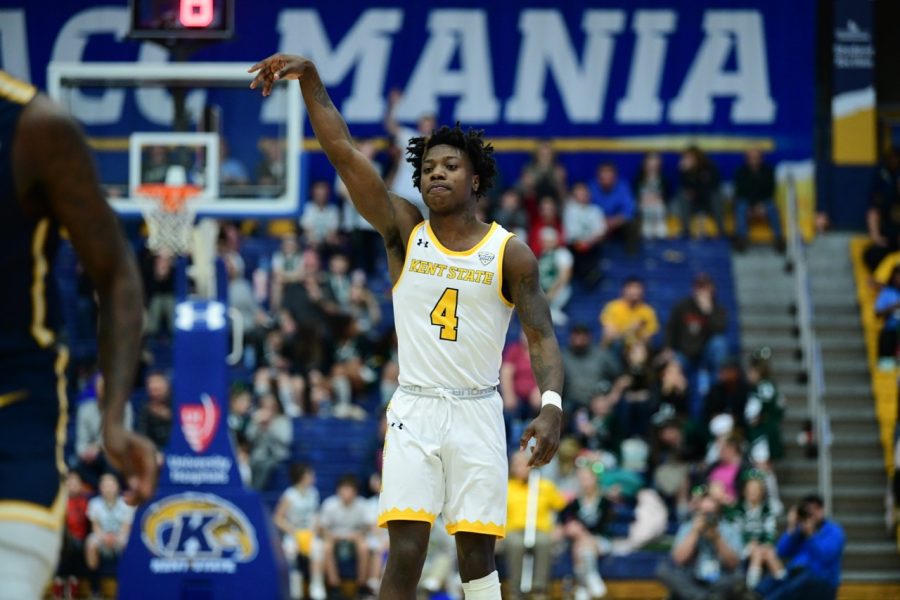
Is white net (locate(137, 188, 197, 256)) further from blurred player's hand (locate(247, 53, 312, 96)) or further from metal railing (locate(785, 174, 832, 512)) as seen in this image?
metal railing (locate(785, 174, 832, 512))

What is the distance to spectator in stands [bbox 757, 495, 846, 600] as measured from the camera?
45.0 feet

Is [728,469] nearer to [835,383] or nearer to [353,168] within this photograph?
[835,383]

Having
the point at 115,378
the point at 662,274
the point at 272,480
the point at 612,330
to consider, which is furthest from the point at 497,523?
the point at 662,274

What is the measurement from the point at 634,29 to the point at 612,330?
652cm

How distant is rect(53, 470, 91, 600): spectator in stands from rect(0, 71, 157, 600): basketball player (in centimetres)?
1201

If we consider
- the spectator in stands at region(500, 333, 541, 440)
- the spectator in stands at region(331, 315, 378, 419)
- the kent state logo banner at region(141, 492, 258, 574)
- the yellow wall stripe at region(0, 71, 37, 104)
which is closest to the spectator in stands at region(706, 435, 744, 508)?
the spectator in stands at region(500, 333, 541, 440)

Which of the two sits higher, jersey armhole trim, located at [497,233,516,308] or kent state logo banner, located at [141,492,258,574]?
jersey armhole trim, located at [497,233,516,308]

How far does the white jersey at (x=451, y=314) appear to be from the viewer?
714 cm

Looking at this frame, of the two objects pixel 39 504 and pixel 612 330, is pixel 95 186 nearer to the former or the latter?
pixel 39 504

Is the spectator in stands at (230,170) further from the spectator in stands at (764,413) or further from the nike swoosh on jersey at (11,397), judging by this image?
the nike swoosh on jersey at (11,397)

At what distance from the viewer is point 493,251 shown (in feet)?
23.7

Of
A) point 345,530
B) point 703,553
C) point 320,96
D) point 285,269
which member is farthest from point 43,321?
point 285,269

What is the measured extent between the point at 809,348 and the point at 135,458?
16.9 metres

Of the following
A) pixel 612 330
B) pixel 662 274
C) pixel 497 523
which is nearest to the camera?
pixel 497 523
